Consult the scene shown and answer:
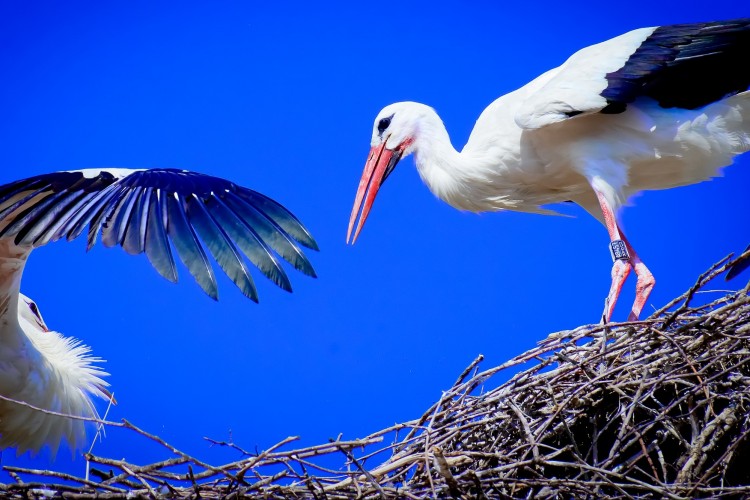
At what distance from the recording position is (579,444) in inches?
84.0

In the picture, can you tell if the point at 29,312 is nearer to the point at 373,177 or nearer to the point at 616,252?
the point at 373,177

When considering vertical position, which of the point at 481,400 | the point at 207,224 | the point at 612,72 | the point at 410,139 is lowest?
the point at 481,400

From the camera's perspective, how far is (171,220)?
5.92ft

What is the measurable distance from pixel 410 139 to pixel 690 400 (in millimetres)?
1499

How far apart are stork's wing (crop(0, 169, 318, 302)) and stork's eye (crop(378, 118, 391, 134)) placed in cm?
130

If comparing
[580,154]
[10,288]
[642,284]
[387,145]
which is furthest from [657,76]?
[10,288]

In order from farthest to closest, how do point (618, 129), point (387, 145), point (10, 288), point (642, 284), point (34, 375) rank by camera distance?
point (387, 145)
point (642, 284)
point (618, 129)
point (34, 375)
point (10, 288)

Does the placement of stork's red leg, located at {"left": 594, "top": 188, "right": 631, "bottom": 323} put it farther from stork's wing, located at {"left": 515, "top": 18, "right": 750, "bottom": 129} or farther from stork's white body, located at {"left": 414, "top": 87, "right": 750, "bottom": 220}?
stork's wing, located at {"left": 515, "top": 18, "right": 750, "bottom": 129}

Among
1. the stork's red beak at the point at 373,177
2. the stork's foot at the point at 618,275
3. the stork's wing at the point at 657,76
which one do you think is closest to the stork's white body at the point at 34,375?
the stork's red beak at the point at 373,177

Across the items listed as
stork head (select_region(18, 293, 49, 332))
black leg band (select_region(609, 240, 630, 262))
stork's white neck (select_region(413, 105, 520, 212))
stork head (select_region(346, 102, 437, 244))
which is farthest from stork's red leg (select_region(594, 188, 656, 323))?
stork head (select_region(18, 293, 49, 332))

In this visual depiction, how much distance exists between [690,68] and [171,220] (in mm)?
1578

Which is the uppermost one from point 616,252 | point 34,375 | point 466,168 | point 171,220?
point 466,168

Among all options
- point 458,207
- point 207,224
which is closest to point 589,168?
point 458,207

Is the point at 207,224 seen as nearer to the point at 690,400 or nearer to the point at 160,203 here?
the point at 160,203
